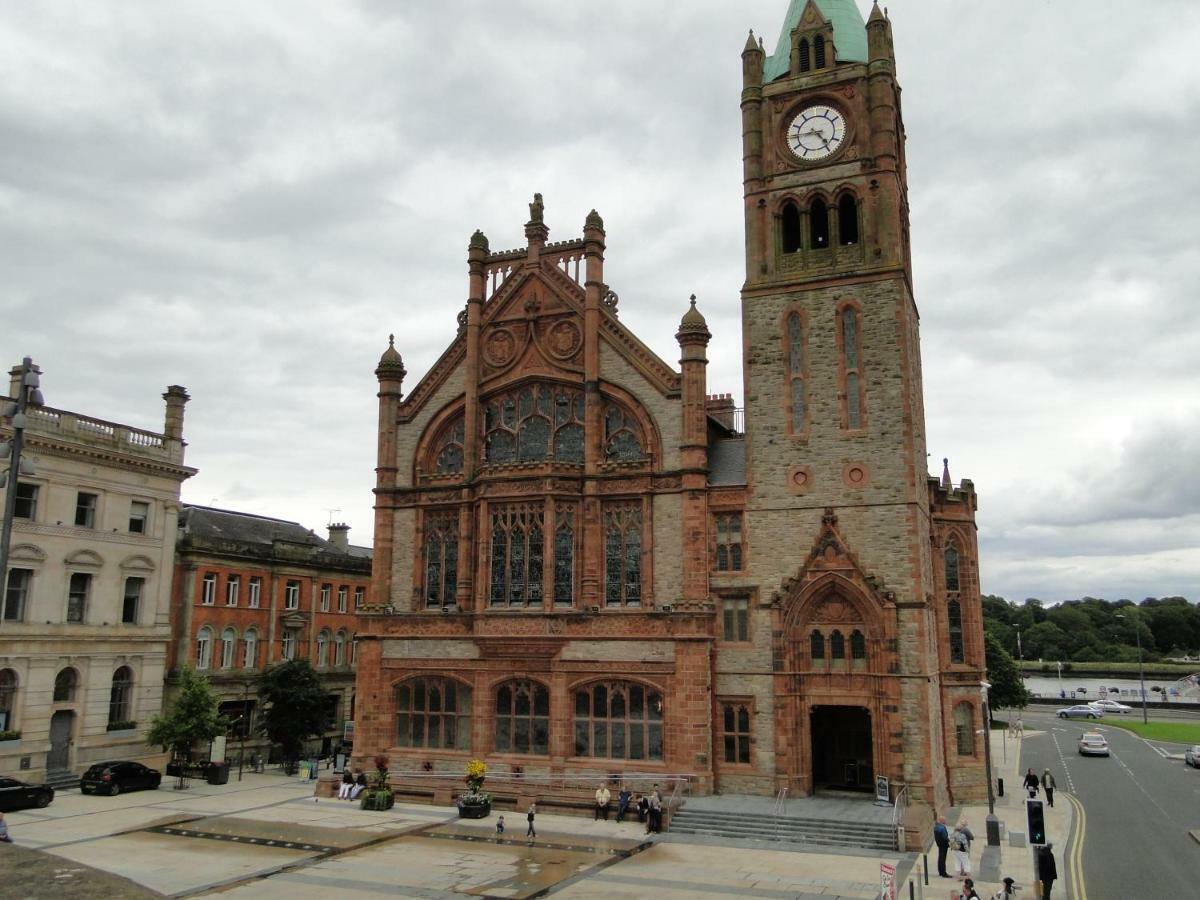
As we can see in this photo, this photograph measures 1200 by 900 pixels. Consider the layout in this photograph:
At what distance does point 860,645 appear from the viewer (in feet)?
116

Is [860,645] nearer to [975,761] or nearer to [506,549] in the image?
[975,761]

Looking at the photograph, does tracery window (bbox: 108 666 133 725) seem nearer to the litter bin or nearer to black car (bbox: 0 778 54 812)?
the litter bin

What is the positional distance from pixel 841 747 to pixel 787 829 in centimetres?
705

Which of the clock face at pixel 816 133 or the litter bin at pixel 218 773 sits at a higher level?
the clock face at pixel 816 133

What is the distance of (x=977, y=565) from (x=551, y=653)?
1842cm

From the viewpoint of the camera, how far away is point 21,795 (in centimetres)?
3456

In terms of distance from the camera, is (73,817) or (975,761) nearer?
(73,817)

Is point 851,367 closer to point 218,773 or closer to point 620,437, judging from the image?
point 620,437

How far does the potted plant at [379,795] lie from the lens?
3666 centimetres

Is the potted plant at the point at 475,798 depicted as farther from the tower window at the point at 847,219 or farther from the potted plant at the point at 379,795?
the tower window at the point at 847,219

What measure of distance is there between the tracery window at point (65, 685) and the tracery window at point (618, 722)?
23.2 meters

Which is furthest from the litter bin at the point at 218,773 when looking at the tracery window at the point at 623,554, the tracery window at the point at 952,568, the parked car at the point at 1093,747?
the parked car at the point at 1093,747

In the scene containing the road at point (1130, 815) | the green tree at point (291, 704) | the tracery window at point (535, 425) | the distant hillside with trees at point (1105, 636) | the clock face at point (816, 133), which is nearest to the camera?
the road at point (1130, 815)

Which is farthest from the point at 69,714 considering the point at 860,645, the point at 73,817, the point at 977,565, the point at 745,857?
the point at 977,565
